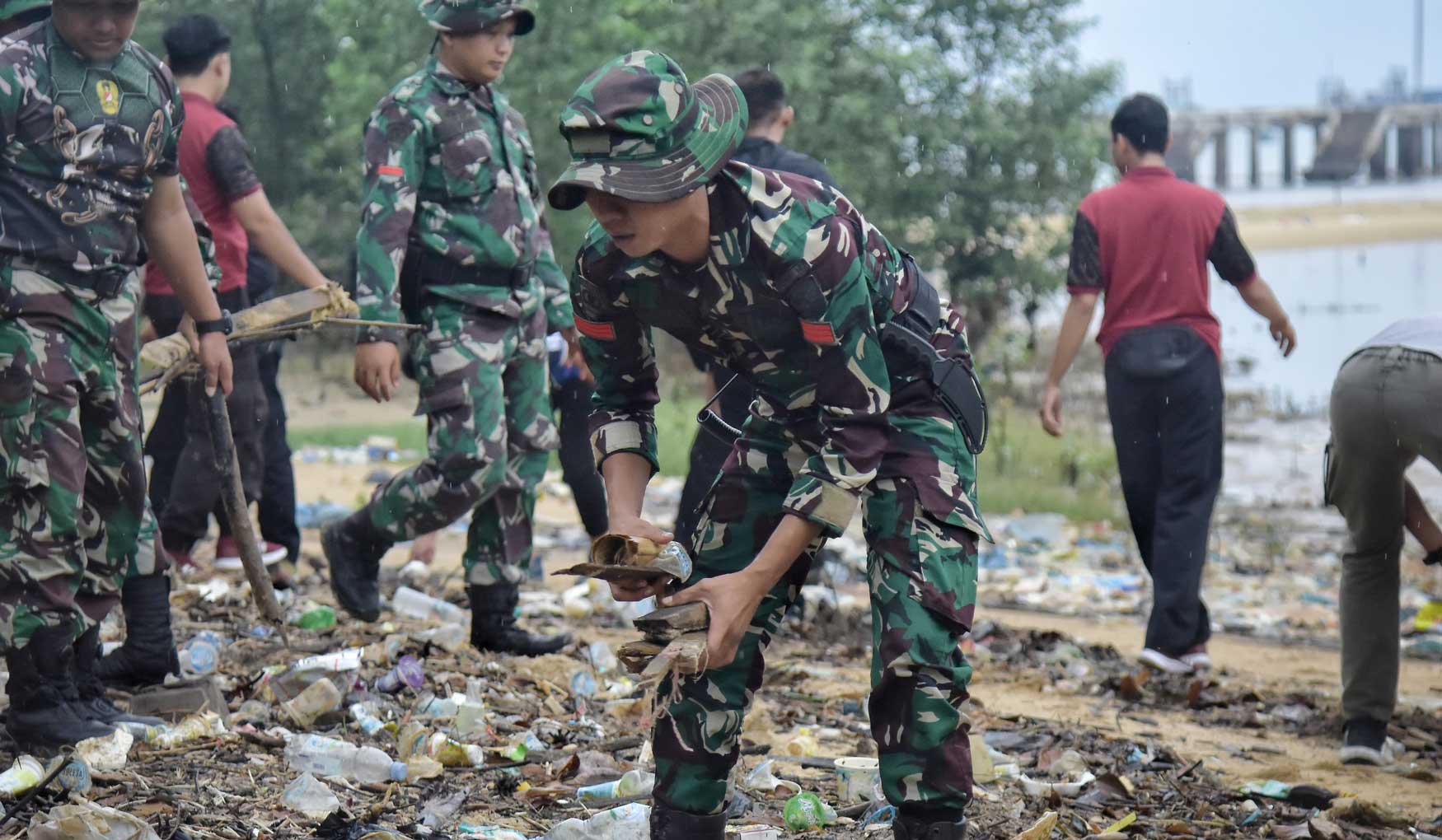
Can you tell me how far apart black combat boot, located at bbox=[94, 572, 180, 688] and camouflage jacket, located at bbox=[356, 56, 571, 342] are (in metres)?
1.05

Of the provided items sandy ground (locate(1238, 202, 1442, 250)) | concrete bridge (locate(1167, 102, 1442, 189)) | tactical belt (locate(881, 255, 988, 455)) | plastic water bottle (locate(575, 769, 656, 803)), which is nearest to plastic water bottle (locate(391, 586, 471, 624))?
plastic water bottle (locate(575, 769, 656, 803))

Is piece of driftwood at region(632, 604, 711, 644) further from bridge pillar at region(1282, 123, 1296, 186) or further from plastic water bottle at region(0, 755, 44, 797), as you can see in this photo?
bridge pillar at region(1282, 123, 1296, 186)

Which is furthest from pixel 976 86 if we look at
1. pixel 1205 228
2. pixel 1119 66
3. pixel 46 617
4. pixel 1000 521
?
pixel 46 617

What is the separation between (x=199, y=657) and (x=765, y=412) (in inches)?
105

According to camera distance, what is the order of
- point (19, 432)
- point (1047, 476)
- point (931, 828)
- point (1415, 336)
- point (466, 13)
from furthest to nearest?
point (1047, 476) < point (466, 13) < point (1415, 336) < point (19, 432) < point (931, 828)

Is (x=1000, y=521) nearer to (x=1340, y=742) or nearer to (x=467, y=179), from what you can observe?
(x=1340, y=742)

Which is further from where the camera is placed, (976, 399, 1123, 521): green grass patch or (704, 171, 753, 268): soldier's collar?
(976, 399, 1123, 521): green grass patch

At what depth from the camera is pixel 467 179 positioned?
524 centimetres

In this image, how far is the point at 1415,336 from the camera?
4.67m

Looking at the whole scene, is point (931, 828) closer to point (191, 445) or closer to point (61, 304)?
point (61, 304)

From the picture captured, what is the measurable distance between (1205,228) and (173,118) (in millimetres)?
3995

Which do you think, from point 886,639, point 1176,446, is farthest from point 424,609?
point 886,639

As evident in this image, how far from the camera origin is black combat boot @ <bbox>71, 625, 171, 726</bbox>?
4.21 metres

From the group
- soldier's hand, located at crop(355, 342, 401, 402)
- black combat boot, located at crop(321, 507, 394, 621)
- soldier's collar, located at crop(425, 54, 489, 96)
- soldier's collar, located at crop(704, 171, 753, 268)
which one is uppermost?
soldier's collar, located at crop(425, 54, 489, 96)
